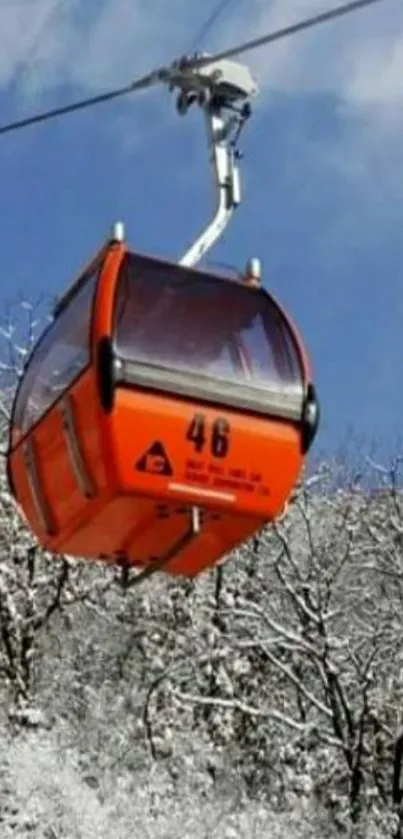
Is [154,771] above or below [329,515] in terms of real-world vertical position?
below

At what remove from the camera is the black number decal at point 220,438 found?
573 cm

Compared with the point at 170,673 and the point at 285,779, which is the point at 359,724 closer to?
the point at 285,779

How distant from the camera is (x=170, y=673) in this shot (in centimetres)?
2020

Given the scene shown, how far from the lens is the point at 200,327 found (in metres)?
5.93

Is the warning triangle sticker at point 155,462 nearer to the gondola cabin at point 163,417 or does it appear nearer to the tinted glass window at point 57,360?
the gondola cabin at point 163,417

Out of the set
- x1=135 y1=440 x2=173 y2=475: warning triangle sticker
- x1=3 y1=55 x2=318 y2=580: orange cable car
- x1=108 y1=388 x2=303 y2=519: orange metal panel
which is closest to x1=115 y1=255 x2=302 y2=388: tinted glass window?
x1=3 y1=55 x2=318 y2=580: orange cable car

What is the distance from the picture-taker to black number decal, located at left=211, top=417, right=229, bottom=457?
18.8 ft

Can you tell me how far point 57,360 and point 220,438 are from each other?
83 centimetres

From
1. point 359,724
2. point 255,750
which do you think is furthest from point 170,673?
point 359,724

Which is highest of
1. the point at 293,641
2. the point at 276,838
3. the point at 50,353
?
the point at 50,353

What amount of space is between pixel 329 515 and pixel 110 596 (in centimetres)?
321

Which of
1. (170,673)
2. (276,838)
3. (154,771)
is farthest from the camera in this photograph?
(170,673)

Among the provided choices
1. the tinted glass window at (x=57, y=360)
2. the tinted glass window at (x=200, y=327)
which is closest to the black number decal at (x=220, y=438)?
the tinted glass window at (x=200, y=327)

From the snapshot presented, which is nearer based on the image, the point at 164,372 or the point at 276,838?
the point at 164,372
